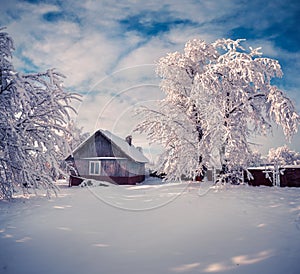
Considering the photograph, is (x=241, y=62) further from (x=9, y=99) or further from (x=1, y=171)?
(x=1, y=171)

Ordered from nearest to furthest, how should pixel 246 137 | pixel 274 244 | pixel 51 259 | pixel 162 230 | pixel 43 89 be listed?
pixel 51 259
pixel 274 244
pixel 162 230
pixel 43 89
pixel 246 137

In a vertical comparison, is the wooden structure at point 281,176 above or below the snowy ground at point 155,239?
above

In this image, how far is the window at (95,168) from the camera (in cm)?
2520

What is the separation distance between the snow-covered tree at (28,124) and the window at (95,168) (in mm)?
16097

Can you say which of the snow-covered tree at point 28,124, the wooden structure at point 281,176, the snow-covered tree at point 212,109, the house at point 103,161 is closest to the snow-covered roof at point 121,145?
the house at point 103,161

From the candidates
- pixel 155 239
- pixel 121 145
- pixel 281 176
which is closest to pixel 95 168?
pixel 121 145

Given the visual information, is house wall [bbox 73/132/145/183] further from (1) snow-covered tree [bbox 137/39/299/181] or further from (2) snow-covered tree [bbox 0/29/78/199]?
(2) snow-covered tree [bbox 0/29/78/199]

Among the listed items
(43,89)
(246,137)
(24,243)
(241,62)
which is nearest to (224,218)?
(24,243)

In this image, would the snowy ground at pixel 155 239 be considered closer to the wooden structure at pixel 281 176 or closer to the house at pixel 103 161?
the wooden structure at pixel 281 176

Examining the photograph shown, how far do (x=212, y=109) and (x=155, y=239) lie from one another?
10.2 metres

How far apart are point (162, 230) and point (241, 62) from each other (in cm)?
1321

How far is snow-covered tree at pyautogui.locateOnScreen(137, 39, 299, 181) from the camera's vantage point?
14039 mm

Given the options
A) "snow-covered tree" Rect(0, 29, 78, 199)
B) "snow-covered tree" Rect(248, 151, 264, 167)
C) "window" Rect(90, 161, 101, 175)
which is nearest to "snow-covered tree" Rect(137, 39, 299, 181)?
"snow-covered tree" Rect(248, 151, 264, 167)

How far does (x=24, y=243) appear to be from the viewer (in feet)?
18.4
